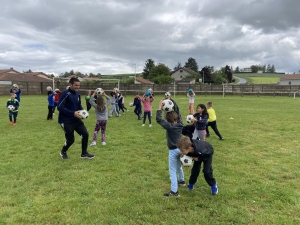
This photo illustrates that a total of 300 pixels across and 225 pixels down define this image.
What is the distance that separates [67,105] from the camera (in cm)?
622

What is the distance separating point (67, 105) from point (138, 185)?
2808mm

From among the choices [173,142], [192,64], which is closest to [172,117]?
[173,142]

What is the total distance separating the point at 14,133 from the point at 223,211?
29.6 feet

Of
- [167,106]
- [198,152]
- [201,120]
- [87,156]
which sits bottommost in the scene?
[87,156]

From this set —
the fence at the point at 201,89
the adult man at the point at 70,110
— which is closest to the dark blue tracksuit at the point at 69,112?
the adult man at the point at 70,110

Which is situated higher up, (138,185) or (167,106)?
(167,106)

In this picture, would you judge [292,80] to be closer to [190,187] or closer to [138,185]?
[190,187]

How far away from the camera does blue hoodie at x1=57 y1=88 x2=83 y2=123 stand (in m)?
6.02

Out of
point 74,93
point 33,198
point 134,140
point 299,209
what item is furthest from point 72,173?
point 299,209

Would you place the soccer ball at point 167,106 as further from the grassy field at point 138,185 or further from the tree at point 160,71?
the tree at point 160,71

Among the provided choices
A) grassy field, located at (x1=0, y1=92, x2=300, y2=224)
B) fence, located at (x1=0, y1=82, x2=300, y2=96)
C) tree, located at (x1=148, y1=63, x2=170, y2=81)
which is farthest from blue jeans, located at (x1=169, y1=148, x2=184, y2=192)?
tree, located at (x1=148, y1=63, x2=170, y2=81)

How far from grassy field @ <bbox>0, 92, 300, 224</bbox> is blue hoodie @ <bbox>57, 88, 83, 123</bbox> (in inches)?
46.2

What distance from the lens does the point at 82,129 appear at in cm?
643

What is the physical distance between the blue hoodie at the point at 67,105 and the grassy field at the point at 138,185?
1.17m
